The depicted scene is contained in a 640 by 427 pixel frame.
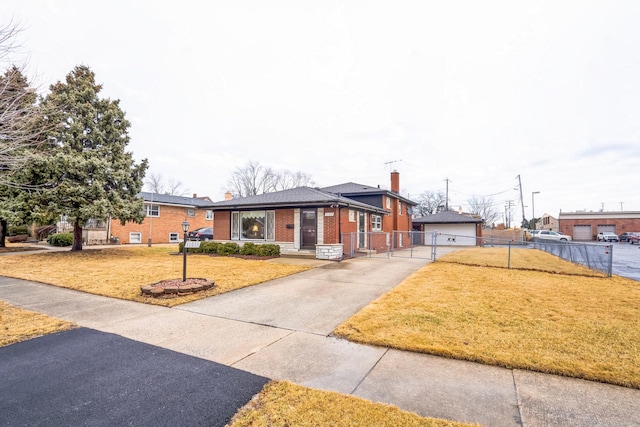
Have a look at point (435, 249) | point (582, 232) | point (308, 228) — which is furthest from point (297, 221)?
point (582, 232)

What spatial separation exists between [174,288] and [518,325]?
696 cm

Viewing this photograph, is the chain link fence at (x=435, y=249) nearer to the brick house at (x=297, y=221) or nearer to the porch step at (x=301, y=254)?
the brick house at (x=297, y=221)

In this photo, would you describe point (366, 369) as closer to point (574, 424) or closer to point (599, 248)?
point (574, 424)

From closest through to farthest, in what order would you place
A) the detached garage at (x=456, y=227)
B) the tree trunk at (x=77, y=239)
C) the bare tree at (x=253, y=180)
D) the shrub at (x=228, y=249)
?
1. the shrub at (x=228, y=249)
2. the tree trunk at (x=77, y=239)
3. the detached garage at (x=456, y=227)
4. the bare tree at (x=253, y=180)

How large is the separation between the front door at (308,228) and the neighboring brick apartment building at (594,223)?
48357 mm

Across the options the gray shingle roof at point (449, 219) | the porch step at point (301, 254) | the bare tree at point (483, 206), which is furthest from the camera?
the bare tree at point (483, 206)

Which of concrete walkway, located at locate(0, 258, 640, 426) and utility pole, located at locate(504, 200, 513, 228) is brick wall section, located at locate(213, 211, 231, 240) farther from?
utility pole, located at locate(504, 200, 513, 228)

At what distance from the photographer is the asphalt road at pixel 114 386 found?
2.50 meters

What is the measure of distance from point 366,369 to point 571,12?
12.3 m

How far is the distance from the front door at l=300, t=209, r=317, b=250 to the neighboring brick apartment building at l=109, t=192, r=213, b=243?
10841 mm

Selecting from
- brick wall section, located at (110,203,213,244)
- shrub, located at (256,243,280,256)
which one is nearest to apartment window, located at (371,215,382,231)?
shrub, located at (256,243,280,256)

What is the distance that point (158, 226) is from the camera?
24641 millimetres

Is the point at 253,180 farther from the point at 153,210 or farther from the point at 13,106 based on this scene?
the point at 13,106

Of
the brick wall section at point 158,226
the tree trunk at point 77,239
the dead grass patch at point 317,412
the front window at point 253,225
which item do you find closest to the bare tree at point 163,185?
the brick wall section at point 158,226
